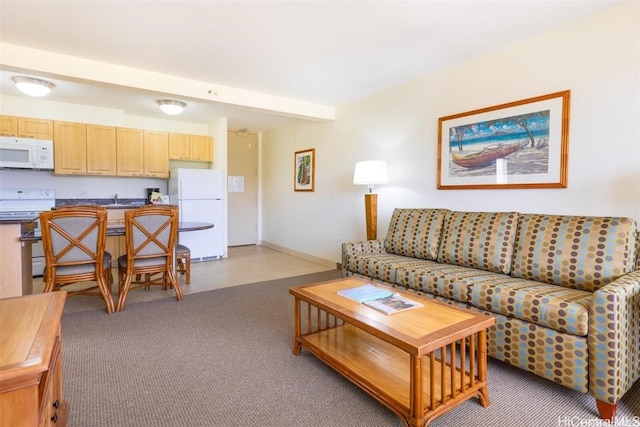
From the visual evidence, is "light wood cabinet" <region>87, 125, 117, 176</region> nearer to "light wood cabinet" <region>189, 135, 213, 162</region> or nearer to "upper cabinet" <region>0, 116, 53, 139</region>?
"upper cabinet" <region>0, 116, 53, 139</region>

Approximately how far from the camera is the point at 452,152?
3.32m

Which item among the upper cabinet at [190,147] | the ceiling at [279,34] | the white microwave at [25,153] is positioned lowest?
the white microwave at [25,153]

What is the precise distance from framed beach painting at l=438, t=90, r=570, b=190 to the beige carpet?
1.57 metres

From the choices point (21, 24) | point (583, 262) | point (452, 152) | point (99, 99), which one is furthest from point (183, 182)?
point (583, 262)

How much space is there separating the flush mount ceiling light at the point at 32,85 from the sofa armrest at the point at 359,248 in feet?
12.2

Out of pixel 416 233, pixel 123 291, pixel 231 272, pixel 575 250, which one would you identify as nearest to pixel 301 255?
pixel 231 272

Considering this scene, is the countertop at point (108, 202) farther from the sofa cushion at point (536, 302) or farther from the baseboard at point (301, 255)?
the sofa cushion at point (536, 302)

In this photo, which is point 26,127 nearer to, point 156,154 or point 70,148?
point 70,148

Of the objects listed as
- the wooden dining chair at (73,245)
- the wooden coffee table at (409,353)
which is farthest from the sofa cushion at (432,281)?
the wooden dining chair at (73,245)

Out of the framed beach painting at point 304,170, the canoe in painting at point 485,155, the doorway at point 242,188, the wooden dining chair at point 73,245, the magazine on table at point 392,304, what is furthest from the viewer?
the doorway at point 242,188

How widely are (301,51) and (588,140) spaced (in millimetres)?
2419

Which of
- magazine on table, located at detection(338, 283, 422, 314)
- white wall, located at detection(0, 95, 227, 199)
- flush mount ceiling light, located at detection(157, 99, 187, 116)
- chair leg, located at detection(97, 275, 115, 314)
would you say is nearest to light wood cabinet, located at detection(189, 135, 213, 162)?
white wall, located at detection(0, 95, 227, 199)

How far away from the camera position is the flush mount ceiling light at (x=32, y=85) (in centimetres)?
350

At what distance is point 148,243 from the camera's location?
3164 mm
